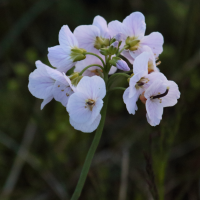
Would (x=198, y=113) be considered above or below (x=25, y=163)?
above

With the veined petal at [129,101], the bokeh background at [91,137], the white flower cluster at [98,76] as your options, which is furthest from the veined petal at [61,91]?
the bokeh background at [91,137]

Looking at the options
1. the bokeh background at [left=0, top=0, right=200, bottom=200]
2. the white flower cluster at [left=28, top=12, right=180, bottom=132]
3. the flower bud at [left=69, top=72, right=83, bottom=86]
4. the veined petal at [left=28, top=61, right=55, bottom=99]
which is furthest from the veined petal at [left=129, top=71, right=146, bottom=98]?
the bokeh background at [left=0, top=0, right=200, bottom=200]

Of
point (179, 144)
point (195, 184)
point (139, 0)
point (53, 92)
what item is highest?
point (139, 0)

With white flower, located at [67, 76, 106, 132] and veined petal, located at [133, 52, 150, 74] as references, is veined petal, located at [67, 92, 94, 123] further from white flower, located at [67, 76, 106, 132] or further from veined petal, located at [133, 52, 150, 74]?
veined petal, located at [133, 52, 150, 74]

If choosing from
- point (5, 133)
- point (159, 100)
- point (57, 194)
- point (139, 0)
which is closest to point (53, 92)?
point (159, 100)

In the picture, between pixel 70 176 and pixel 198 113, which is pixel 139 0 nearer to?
pixel 198 113

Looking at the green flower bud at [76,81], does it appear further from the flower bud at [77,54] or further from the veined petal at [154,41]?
the veined petal at [154,41]
